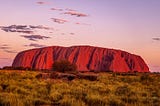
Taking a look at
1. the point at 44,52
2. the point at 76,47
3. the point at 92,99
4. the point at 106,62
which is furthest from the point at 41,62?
the point at 92,99

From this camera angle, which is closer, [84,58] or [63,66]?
[63,66]

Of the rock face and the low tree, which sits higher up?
the rock face

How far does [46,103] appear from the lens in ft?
44.4

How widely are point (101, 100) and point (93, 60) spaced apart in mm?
146843

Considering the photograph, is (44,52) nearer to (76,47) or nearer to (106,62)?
(76,47)

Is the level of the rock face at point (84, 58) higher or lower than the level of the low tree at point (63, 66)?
higher

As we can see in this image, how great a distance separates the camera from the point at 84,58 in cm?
16338

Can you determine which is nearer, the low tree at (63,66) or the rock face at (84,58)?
the low tree at (63,66)

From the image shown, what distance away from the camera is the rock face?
158500 mm

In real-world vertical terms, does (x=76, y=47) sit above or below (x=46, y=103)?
above

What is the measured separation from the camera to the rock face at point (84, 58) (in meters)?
158

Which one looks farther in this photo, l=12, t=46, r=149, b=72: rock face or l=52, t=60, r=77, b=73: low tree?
l=12, t=46, r=149, b=72: rock face

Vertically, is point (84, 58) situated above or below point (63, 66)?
above

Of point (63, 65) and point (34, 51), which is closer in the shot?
point (63, 65)
